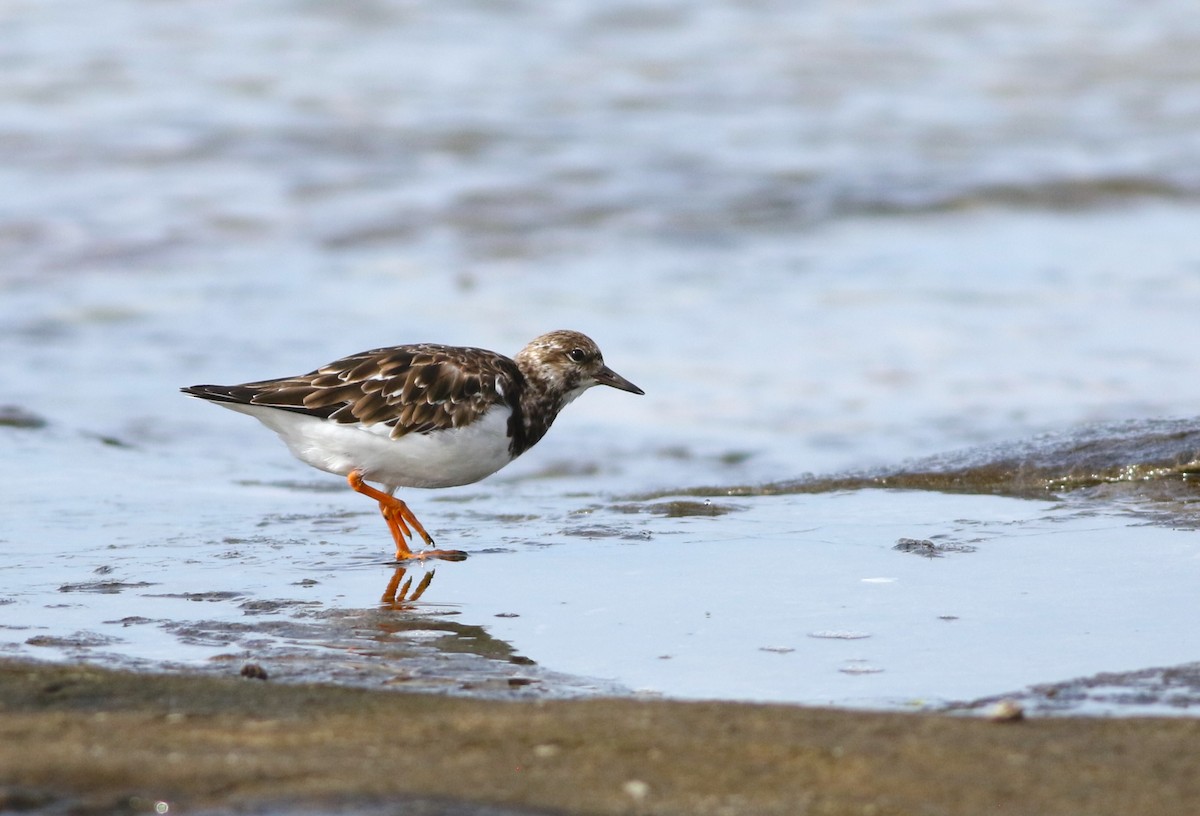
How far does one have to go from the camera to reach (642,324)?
938cm

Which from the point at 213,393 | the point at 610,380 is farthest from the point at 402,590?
the point at 610,380

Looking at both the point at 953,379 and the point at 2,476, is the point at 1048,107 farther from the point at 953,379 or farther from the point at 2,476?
the point at 2,476

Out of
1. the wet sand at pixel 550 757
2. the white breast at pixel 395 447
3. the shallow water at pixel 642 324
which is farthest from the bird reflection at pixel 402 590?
the wet sand at pixel 550 757

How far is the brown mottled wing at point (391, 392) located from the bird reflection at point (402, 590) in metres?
0.55

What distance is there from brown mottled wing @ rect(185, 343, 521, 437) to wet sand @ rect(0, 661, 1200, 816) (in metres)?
1.93

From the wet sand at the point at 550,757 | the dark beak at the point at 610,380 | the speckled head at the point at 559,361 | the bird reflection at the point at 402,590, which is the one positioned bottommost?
the bird reflection at the point at 402,590

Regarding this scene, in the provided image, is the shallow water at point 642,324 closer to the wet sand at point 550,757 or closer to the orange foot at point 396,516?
the orange foot at point 396,516

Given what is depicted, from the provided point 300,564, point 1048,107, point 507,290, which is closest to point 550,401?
point 300,564

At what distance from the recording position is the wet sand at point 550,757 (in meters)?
2.52

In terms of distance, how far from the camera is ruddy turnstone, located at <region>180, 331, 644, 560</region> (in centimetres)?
497

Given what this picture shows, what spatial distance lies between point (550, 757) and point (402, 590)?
68.5 inches

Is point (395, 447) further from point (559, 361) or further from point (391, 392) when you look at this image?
point (559, 361)

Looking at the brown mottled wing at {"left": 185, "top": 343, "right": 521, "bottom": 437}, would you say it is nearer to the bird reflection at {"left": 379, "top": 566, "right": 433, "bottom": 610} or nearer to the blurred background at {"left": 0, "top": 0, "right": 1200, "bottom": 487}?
the bird reflection at {"left": 379, "top": 566, "right": 433, "bottom": 610}

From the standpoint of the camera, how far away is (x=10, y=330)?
368 inches
